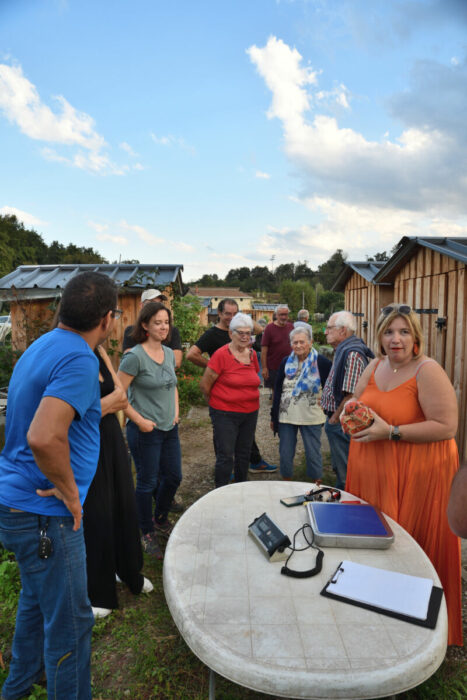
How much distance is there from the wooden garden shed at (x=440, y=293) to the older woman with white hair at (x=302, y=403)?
1.59 meters

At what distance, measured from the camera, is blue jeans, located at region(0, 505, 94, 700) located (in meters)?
1.59

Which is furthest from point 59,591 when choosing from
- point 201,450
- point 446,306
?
point 446,306

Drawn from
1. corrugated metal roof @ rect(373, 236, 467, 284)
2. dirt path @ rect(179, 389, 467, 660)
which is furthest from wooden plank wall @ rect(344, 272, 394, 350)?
dirt path @ rect(179, 389, 467, 660)

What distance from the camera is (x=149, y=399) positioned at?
10.3 feet

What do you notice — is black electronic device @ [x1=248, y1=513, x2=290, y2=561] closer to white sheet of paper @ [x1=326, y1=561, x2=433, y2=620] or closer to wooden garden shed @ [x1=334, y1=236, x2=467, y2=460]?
white sheet of paper @ [x1=326, y1=561, x2=433, y2=620]

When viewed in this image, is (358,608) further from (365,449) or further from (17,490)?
(17,490)

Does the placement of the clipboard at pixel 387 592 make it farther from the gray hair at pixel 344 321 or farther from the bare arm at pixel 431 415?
the gray hair at pixel 344 321

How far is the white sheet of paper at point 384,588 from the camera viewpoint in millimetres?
1415

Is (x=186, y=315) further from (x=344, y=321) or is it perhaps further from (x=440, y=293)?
(x=344, y=321)

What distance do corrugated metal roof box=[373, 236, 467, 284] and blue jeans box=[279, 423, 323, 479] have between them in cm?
230

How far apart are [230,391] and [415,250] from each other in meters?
3.79

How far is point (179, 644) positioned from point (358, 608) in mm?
1456

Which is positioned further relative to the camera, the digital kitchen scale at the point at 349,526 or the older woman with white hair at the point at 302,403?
the older woman with white hair at the point at 302,403

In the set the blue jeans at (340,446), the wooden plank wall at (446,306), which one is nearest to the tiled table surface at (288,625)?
the blue jeans at (340,446)
